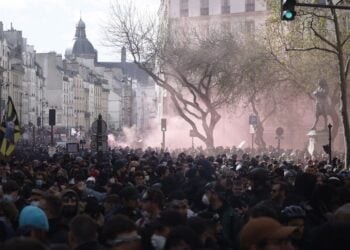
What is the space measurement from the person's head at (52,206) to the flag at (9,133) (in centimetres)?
1203

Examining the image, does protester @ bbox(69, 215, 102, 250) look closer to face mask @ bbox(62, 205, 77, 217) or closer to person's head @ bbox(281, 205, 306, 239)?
person's head @ bbox(281, 205, 306, 239)

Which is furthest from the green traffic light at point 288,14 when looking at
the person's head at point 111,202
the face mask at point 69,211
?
the face mask at point 69,211

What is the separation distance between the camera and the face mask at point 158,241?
7.15 meters

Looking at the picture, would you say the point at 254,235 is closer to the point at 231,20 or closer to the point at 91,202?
the point at 91,202

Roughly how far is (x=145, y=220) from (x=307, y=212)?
65.4 inches

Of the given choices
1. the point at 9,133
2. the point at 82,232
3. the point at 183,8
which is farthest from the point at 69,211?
the point at 183,8

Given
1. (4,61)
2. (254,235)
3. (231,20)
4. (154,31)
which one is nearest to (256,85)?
(154,31)

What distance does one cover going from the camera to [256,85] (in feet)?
176

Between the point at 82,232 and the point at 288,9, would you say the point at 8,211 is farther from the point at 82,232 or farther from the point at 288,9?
the point at 288,9

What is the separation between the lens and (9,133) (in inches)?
837

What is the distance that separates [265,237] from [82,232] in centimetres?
179

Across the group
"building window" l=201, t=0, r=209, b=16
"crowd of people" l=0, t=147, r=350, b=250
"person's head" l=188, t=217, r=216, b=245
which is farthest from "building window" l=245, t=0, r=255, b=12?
"person's head" l=188, t=217, r=216, b=245

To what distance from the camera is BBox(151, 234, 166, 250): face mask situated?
7.15 meters

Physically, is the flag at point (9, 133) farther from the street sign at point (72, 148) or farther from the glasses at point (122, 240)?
the glasses at point (122, 240)
